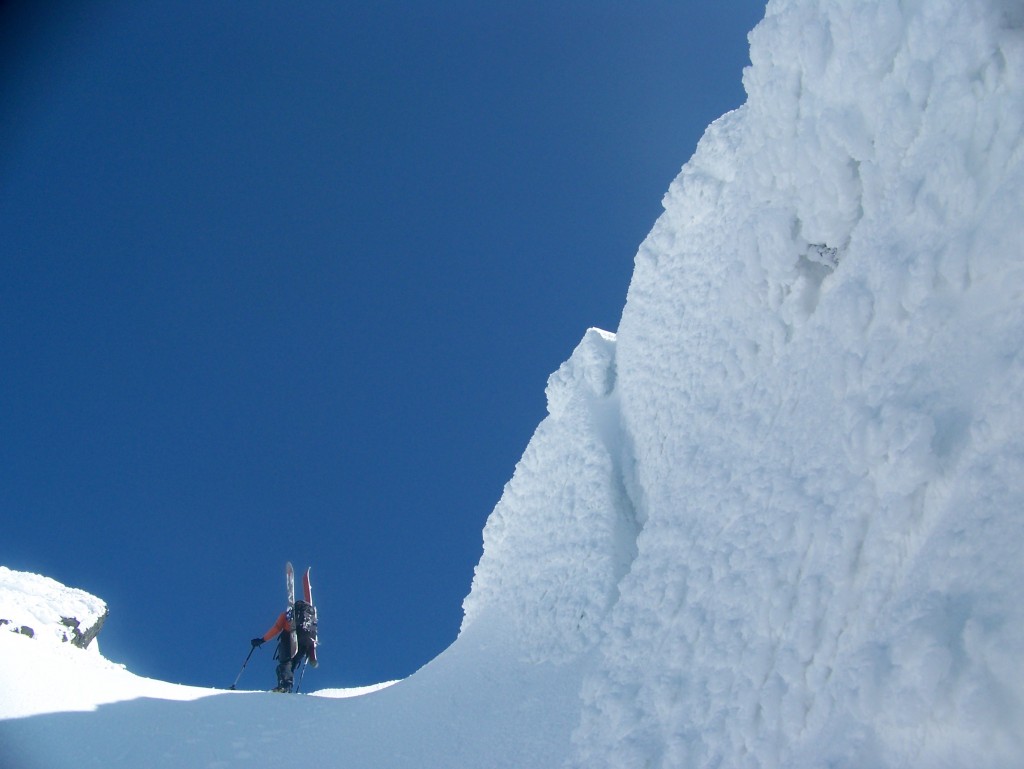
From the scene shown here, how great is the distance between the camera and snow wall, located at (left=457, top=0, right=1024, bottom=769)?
4.20 m

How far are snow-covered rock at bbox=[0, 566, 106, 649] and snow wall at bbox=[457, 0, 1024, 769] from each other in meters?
13.5

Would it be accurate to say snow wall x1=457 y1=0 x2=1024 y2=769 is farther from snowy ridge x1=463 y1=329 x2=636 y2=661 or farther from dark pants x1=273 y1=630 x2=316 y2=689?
dark pants x1=273 y1=630 x2=316 y2=689

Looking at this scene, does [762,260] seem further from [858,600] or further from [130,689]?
[130,689]

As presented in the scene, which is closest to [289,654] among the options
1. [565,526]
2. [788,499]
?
[565,526]

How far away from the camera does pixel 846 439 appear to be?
18.9ft

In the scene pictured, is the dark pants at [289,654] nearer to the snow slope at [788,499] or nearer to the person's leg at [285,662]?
the person's leg at [285,662]

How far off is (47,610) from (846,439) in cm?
2041

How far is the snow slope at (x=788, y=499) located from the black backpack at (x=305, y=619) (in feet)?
6.58

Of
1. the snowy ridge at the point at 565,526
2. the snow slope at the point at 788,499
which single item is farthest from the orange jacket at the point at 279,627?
the snowy ridge at the point at 565,526

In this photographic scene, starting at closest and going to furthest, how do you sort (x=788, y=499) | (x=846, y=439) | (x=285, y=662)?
(x=846, y=439) → (x=788, y=499) → (x=285, y=662)

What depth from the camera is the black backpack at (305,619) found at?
13.5 m

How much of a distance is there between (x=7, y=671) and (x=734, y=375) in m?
10.7

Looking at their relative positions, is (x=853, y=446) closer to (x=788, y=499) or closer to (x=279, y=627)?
(x=788, y=499)

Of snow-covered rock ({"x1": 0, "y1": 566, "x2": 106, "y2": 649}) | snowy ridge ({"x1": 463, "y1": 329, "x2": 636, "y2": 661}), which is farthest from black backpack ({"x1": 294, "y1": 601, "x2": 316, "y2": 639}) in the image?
snow-covered rock ({"x1": 0, "y1": 566, "x2": 106, "y2": 649})
